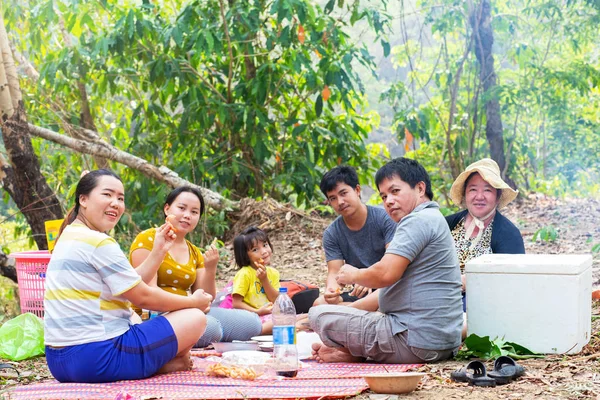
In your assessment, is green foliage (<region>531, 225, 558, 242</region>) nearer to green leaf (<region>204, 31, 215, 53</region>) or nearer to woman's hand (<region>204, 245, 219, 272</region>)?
green leaf (<region>204, 31, 215, 53</region>)

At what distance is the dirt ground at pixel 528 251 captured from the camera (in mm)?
3002

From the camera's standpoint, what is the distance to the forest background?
802 centimetres

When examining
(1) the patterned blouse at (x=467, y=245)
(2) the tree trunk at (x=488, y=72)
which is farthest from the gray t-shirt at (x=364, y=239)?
(2) the tree trunk at (x=488, y=72)

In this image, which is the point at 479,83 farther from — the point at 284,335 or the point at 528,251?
the point at 284,335

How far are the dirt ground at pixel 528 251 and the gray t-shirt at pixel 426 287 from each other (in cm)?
18

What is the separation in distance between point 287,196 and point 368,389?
6.20 metres

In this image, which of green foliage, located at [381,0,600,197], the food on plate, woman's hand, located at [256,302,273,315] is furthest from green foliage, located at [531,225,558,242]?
the food on plate

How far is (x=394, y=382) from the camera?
116 inches

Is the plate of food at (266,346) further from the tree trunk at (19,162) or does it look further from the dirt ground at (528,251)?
the tree trunk at (19,162)

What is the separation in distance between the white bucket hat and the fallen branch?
3.76m

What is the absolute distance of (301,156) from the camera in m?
8.96

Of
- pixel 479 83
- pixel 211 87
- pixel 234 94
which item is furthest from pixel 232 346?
pixel 479 83

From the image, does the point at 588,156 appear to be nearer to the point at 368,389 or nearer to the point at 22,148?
the point at 22,148

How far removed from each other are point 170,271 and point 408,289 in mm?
1427
